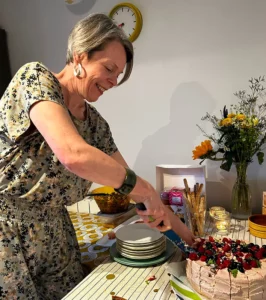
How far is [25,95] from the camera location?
2.80 feet

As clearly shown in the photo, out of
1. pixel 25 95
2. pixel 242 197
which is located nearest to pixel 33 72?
pixel 25 95

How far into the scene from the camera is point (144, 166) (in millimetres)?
1818

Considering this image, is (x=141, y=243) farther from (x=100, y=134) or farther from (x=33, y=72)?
(x=33, y=72)

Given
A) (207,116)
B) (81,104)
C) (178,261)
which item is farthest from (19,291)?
(207,116)

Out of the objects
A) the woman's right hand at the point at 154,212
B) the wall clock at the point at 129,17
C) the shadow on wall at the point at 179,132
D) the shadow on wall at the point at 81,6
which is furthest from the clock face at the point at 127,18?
the woman's right hand at the point at 154,212

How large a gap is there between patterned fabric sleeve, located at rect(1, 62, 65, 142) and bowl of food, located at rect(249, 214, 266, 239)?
0.89 meters

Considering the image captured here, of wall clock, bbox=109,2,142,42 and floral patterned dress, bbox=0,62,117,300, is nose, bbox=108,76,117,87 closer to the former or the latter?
floral patterned dress, bbox=0,62,117,300

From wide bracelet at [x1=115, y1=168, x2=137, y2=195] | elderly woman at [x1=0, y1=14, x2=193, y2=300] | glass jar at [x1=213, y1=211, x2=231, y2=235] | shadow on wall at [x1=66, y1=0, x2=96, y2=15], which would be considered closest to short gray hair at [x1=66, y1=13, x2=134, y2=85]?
elderly woman at [x1=0, y1=14, x2=193, y2=300]

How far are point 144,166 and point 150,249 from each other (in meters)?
0.79

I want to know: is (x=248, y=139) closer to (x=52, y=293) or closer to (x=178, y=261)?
(x=178, y=261)

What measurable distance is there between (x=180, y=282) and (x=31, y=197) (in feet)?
1.70

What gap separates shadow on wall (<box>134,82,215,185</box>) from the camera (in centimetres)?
164

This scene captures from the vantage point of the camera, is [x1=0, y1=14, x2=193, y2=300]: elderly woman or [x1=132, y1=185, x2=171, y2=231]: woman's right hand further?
[x1=132, y1=185, x2=171, y2=231]: woman's right hand

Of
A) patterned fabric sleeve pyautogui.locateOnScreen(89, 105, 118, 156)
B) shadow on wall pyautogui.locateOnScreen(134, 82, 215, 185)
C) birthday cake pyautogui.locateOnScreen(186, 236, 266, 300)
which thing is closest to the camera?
birthday cake pyautogui.locateOnScreen(186, 236, 266, 300)
